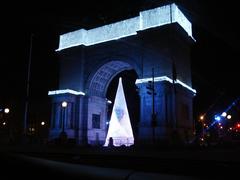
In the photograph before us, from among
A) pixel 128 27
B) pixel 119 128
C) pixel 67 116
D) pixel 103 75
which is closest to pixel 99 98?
pixel 103 75

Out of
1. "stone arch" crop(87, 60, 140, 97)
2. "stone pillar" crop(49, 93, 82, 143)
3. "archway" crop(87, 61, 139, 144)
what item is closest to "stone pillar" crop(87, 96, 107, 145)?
"archway" crop(87, 61, 139, 144)

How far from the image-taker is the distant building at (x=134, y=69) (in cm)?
3475

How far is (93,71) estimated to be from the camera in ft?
139

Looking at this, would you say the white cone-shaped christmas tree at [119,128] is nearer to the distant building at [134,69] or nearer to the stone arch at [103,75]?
the distant building at [134,69]

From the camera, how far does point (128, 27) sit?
40.5 meters

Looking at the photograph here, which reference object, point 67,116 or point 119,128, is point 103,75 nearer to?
→ point 67,116

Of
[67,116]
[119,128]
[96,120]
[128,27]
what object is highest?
[128,27]

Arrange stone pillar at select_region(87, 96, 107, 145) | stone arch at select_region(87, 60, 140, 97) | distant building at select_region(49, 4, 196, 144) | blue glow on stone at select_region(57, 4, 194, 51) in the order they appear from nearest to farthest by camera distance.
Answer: distant building at select_region(49, 4, 196, 144)
blue glow on stone at select_region(57, 4, 194, 51)
stone pillar at select_region(87, 96, 107, 145)
stone arch at select_region(87, 60, 140, 97)

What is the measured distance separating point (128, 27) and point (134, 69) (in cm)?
561

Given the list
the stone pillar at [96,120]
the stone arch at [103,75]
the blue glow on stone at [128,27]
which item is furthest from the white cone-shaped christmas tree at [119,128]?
the blue glow on stone at [128,27]

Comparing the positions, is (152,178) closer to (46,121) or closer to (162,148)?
(162,148)

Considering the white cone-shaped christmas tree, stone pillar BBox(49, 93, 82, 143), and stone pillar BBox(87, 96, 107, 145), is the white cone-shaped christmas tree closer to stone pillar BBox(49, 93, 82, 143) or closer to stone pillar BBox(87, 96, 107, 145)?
stone pillar BBox(87, 96, 107, 145)

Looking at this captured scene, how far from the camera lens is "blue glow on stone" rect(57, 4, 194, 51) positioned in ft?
121

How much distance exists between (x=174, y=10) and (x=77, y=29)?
14589mm
